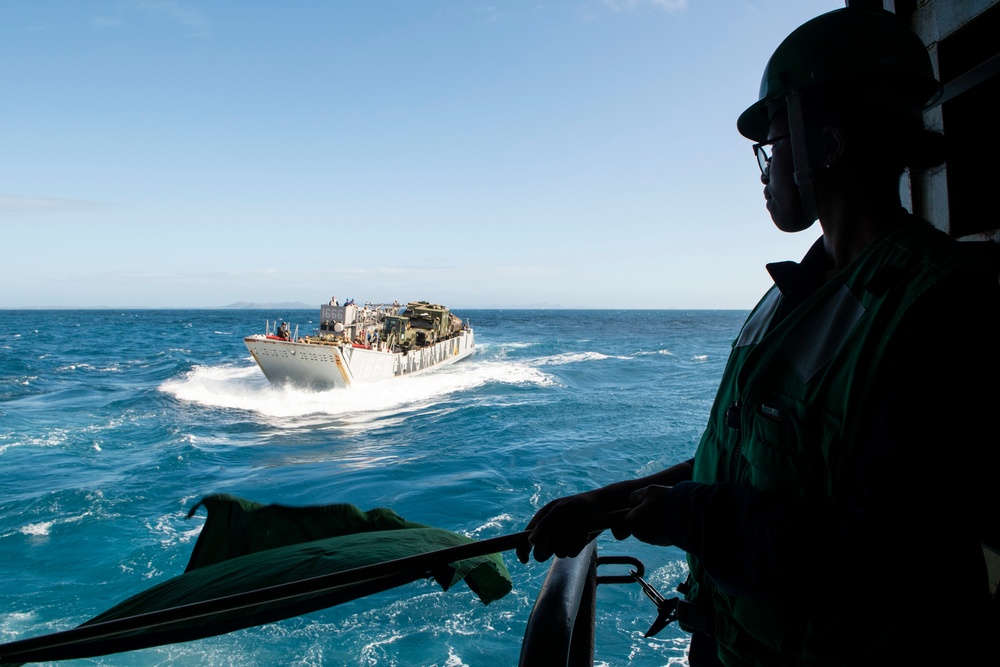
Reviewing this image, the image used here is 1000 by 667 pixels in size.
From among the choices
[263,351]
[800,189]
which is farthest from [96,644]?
[263,351]

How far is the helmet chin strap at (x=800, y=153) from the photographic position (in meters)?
1.42

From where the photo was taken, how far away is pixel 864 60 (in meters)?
1.40

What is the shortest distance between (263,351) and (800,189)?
25566 millimetres

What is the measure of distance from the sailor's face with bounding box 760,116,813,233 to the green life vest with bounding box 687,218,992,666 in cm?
32

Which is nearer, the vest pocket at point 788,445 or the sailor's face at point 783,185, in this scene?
the vest pocket at point 788,445

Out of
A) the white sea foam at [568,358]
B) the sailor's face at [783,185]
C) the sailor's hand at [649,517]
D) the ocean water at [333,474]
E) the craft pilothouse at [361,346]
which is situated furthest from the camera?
the white sea foam at [568,358]

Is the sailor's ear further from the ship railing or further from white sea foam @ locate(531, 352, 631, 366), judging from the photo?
white sea foam @ locate(531, 352, 631, 366)

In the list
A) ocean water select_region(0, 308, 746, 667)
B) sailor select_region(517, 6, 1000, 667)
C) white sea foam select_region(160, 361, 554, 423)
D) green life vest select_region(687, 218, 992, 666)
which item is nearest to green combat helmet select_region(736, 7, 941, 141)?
sailor select_region(517, 6, 1000, 667)

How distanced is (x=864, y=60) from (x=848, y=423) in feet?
2.70

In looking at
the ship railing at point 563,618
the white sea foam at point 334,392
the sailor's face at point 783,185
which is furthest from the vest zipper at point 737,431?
the white sea foam at point 334,392

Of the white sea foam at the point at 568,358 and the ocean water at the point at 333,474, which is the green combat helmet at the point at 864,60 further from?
the white sea foam at the point at 568,358

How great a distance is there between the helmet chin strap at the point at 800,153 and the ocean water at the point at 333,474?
2.81 metres

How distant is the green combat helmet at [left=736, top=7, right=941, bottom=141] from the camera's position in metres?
1.39

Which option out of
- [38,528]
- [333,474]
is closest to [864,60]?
[38,528]
